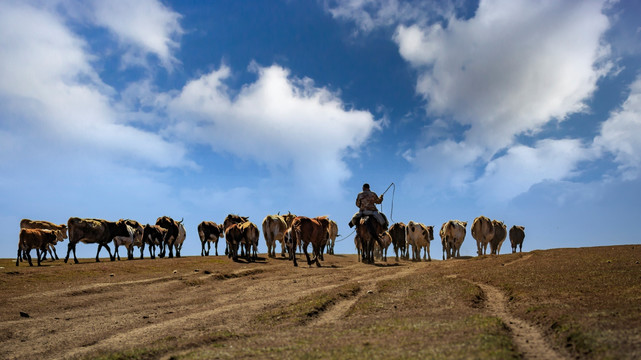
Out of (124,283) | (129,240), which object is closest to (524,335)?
(124,283)

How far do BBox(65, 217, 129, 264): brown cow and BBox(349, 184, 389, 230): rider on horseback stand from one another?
59.3 feet

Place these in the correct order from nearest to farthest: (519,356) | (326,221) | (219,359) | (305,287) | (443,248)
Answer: (519,356)
(219,359)
(305,287)
(326,221)
(443,248)

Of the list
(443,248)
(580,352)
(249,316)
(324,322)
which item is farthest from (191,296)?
(443,248)

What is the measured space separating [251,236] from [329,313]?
17.6 metres

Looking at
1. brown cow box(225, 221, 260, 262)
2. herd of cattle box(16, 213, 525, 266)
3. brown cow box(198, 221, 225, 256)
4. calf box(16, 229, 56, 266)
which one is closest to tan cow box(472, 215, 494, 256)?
herd of cattle box(16, 213, 525, 266)

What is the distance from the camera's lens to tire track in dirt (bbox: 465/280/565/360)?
6.43 meters

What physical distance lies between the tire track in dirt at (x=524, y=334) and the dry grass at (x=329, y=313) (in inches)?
6.6

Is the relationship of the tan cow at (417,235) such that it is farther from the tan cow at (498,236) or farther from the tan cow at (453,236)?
the tan cow at (498,236)

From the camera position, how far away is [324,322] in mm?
9281

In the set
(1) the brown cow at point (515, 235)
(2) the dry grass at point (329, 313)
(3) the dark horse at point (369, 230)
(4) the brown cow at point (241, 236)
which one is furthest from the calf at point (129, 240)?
(1) the brown cow at point (515, 235)

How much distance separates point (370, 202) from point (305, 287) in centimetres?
878

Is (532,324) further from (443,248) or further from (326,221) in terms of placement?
(443,248)

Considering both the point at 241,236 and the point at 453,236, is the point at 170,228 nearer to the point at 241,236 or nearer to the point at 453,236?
the point at 241,236

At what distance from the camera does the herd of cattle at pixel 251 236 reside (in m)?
23.1
